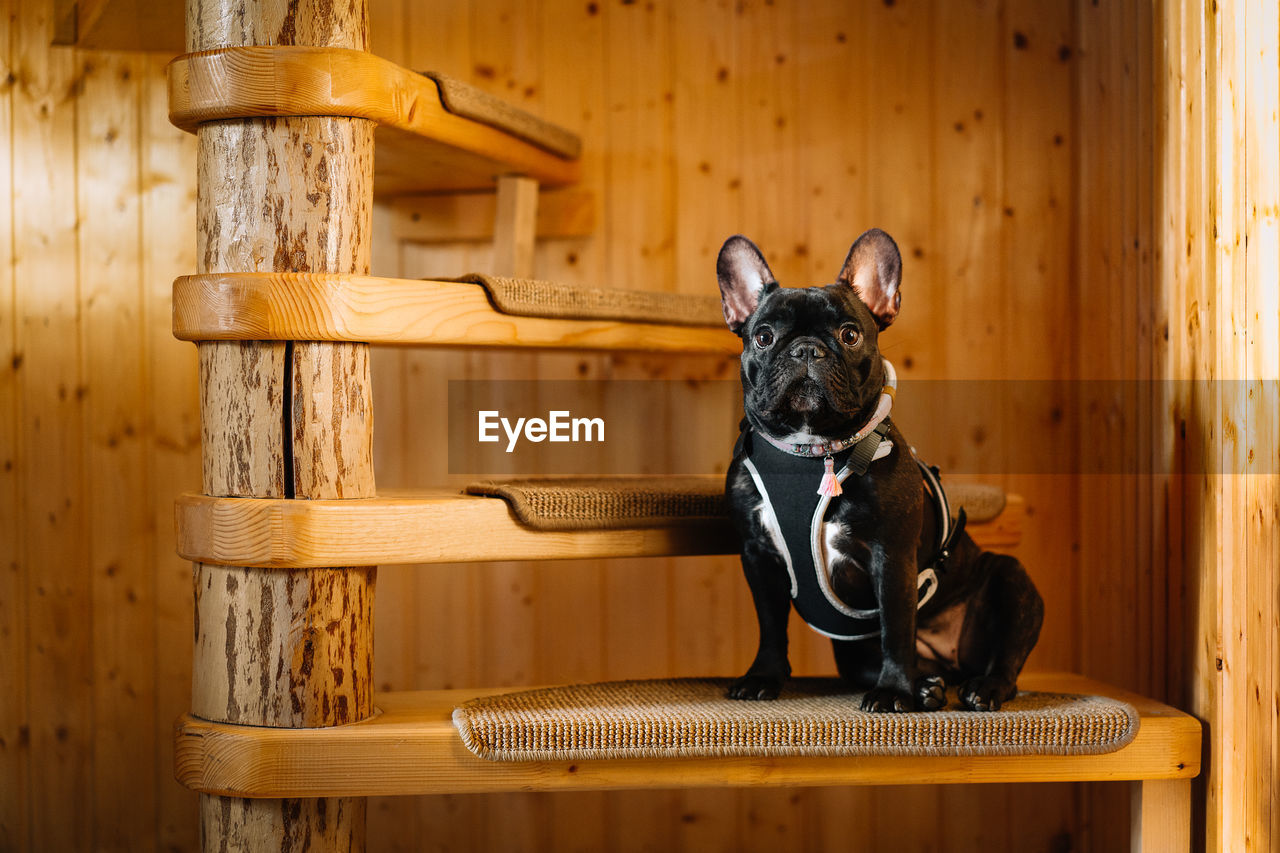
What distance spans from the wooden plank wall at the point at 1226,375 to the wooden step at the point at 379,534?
80 centimetres

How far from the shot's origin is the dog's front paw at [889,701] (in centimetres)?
140

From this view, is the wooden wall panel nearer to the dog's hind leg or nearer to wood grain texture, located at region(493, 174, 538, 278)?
wood grain texture, located at region(493, 174, 538, 278)

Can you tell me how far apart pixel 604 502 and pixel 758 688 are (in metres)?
0.35

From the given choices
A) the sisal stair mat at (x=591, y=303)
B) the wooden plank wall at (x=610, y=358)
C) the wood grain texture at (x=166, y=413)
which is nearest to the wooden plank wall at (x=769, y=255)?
the wooden plank wall at (x=610, y=358)

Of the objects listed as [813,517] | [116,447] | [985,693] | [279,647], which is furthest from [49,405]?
[985,693]

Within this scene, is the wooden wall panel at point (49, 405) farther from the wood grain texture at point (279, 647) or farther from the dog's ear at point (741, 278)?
the dog's ear at point (741, 278)

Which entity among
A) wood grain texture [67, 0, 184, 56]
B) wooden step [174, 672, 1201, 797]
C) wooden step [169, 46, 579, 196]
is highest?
wood grain texture [67, 0, 184, 56]

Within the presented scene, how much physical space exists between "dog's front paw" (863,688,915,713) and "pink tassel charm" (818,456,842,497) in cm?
28

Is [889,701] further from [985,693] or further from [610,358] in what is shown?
[610,358]

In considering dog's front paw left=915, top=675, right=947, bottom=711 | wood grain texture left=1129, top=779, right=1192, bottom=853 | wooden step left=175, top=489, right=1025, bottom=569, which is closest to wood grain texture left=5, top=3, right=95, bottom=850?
wooden step left=175, top=489, right=1025, bottom=569

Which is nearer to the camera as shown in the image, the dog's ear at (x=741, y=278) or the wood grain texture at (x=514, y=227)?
the dog's ear at (x=741, y=278)

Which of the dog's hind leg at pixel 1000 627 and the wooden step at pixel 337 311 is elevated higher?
the wooden step at pixel 337 311

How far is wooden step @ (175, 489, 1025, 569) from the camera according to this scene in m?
1.42

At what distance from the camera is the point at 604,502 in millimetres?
1578
